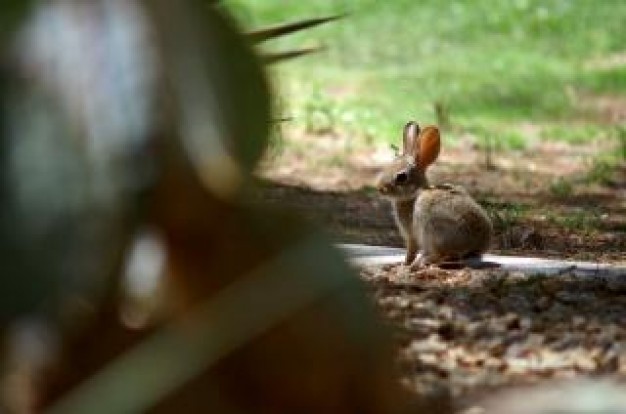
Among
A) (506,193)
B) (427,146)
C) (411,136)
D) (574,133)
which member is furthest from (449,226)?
(574,133)

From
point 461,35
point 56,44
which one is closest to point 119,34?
point 56,44

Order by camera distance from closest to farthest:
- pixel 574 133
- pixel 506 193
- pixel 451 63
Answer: pixel 506 193 < pixel 574 133 < pixel 451 63

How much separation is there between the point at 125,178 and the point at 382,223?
5969 mm

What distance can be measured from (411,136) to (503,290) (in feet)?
6.86

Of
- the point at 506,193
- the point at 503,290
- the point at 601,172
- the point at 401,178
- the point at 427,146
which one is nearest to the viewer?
the point at 503,290

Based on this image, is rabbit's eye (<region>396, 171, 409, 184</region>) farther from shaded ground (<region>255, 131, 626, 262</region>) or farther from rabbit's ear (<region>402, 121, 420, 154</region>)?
shaded ground (<region>255, 131, 626, 262</region>)

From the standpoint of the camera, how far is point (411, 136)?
7762mm

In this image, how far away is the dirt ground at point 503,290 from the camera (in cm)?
459

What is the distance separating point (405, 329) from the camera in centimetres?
502

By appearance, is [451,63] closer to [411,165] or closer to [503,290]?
[411,165]

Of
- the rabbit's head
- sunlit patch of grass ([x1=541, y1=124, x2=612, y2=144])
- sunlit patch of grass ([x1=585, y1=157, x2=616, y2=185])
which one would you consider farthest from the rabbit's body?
sunlit patch of grass ([x1=541, y1=124, x2=612, y2=144])

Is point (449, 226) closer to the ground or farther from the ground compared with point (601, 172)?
farther from the ground

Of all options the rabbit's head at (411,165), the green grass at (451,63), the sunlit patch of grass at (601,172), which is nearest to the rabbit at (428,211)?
the rabbit's head at (411,165)

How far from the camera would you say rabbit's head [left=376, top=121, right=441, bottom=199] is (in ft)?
24.8
